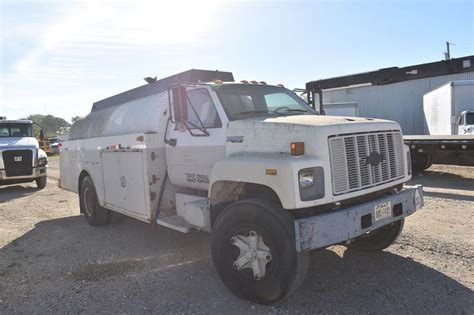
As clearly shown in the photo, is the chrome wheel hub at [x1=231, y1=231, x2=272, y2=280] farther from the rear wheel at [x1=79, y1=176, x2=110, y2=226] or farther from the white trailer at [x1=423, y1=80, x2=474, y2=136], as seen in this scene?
the white trailer at [x1=423, y1=80, x2=474, y2=136]

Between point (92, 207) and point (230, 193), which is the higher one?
point (230, 193)

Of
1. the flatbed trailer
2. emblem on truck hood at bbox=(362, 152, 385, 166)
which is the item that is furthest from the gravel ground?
the flatbed trailer

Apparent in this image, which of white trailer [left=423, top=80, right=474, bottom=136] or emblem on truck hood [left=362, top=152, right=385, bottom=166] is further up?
white trailer [left=423, top=80, right=474, bottom=136]

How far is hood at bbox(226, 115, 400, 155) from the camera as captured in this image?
12.2 feet

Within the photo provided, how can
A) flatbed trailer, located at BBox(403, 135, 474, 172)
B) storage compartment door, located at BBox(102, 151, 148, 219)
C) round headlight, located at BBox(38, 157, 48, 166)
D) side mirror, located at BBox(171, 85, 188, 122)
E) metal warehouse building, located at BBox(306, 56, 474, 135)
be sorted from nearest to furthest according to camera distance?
1. side mirror, located at BBox(171, 85, 188, 122)
2. storage compartment door, located at BBox(102, 151, 148, 219)
3. flatbed trailer, located at BBox(403, 135, 474, 172)
4. round headlight, located at BBox(38, 157, 48, 166)
5. metal warehouse building, located at BBox(306, 56, 474, 135)

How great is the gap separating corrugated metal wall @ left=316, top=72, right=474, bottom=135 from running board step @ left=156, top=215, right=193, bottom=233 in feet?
66.8

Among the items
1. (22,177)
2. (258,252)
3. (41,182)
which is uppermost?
(22,177)

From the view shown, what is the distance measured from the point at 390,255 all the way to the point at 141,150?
142 inches

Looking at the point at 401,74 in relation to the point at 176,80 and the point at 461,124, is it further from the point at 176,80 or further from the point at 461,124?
the point at 461,124

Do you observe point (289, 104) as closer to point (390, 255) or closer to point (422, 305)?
point (390, 255)

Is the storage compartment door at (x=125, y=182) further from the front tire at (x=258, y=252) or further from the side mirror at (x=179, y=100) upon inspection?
the front tire at (x=258, y=252)

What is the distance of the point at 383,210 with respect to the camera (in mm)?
4102

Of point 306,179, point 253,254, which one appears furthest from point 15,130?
point 306,179

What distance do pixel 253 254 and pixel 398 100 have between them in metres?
23.9
